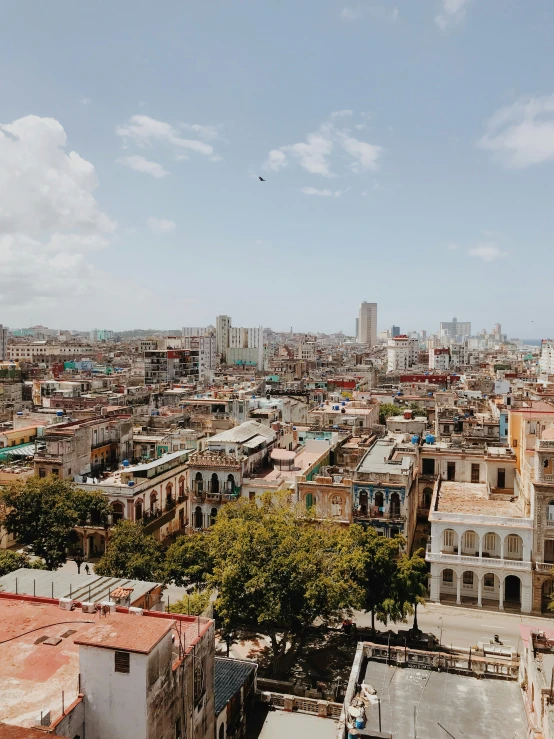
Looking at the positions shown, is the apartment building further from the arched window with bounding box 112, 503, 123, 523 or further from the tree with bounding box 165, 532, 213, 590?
the arched window with bounding box 112, 503, 123, 523

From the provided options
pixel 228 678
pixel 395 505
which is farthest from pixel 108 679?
pixel 395 505

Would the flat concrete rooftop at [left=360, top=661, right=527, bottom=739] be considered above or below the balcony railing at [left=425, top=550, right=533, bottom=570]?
above

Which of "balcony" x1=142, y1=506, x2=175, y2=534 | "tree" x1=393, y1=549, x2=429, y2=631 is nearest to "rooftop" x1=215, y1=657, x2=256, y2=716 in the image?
"tree" x1=393, y1=549, x2=429, y2=631

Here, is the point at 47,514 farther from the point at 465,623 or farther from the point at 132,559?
the point at 465,623

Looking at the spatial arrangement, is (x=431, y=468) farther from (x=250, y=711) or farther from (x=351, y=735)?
(x=351, y=735)

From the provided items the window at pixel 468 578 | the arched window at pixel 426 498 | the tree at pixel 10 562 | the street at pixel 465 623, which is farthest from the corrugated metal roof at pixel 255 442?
the tree at pixel 10 562

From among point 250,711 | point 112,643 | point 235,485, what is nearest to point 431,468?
point 235,485
